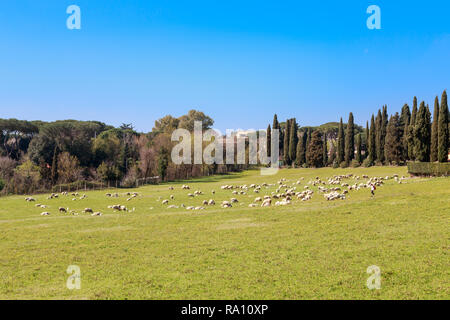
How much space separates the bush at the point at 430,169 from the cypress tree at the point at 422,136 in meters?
5.87

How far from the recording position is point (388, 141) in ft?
200

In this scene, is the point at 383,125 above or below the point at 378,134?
above

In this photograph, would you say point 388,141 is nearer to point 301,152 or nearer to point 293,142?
point 301,152

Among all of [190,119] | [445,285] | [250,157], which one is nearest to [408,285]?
[445,285]

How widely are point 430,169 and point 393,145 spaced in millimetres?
23918

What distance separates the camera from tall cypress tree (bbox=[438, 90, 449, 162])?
42.3 m

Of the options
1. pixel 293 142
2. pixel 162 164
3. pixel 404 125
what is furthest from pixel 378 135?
pixel 162 164

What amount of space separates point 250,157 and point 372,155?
30.2 metres

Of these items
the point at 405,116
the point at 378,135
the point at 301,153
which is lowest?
the point at 301,153

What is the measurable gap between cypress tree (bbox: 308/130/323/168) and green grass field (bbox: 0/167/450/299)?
5472cm

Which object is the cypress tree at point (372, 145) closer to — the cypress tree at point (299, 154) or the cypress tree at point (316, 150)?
the cypress tree at point (316, 150)

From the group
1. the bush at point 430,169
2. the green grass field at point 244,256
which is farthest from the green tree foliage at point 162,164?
the green grass field at point 244,256

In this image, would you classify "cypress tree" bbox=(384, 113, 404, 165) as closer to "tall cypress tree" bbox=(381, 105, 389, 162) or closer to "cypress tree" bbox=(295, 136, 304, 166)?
"tall cypress tree" bbox=(381, 105, 389, 162)

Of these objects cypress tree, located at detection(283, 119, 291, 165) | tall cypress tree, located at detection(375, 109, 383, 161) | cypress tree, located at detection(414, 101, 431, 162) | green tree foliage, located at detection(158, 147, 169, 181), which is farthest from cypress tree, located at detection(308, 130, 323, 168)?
green tree foliage, located at detection(158, 147, 169, 181)
